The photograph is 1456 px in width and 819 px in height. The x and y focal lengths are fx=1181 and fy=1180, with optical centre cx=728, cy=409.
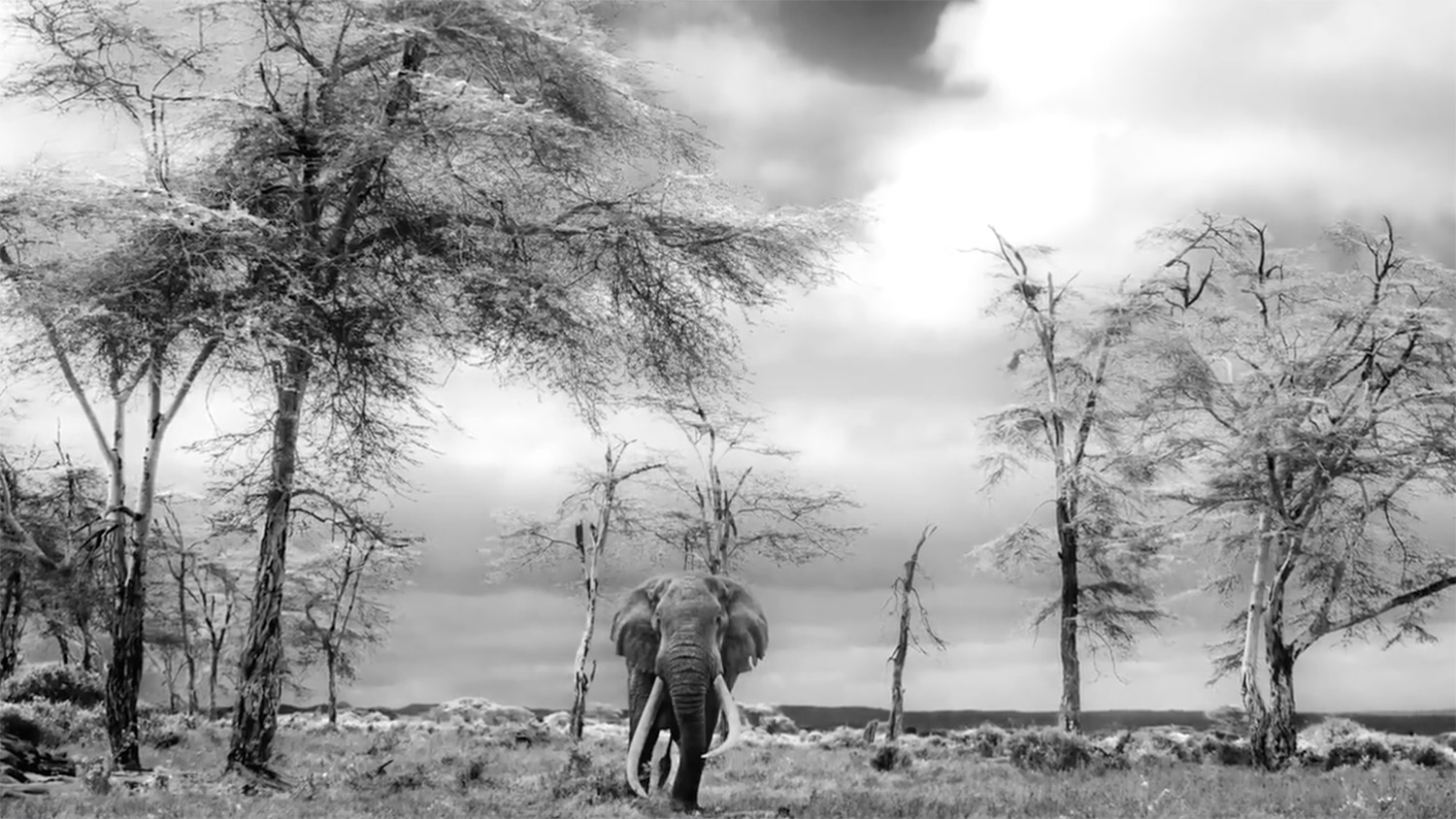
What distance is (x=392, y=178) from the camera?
1584cm

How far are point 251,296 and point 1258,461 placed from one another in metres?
19.2

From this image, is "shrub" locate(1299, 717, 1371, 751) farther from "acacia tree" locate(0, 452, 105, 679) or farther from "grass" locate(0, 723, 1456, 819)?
"acacia tree" locate(0, 452, 105, 679)

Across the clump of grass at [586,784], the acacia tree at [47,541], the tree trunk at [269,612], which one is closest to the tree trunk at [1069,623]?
the clump of grass at [586,784]

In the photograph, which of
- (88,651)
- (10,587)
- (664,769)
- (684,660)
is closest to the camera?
(684,660)

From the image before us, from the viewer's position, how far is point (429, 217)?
16.5 metres

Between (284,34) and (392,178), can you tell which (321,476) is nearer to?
(392,178)


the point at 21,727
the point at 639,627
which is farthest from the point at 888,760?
the point at 21,727

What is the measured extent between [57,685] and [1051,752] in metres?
24.2

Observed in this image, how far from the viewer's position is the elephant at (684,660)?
13.7m

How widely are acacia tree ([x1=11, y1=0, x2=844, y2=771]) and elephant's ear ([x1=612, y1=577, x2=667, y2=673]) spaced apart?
2962 mm

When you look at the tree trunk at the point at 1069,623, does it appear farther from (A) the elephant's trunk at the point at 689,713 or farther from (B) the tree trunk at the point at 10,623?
(B) the tree trunk at the point at 10,623

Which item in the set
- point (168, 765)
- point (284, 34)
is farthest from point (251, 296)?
point (168, 765)

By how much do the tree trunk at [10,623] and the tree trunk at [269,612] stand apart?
18.3 metres

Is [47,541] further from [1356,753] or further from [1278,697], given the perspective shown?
[1356,753]
